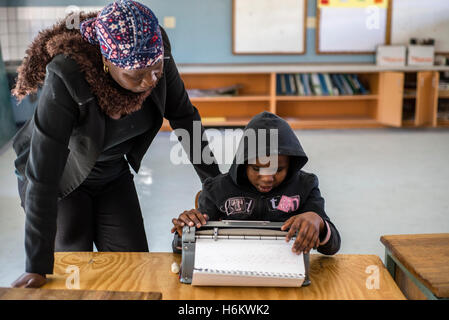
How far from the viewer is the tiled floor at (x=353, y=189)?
11.1 ft

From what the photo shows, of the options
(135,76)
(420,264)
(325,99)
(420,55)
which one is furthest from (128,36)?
(420,55)

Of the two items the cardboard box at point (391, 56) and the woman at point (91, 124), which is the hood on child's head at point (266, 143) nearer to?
the woman at point (91, 124)

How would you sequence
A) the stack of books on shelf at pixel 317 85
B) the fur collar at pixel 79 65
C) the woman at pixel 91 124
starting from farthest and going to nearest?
the stack of books on shelf at pixel 317 85
the fur collar at pixel 79 65
the woman at pixel 91 124

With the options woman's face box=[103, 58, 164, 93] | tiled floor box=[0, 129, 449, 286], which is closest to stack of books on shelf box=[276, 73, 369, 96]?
tiled floor box=[0, 129, 449, 286]

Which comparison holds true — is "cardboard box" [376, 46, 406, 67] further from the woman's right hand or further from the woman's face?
the woman's right hand

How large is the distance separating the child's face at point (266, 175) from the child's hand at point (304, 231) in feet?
0.88

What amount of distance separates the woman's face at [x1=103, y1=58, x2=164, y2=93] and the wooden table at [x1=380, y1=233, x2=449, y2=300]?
2.75ft

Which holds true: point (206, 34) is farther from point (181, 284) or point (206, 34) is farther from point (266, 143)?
point (181, 284)

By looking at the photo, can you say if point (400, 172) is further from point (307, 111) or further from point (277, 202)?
point (277, 202)

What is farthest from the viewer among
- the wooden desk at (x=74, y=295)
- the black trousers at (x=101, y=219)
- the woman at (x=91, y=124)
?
the black trousers at (x=101, y=219)

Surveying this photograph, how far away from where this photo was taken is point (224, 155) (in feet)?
18.2

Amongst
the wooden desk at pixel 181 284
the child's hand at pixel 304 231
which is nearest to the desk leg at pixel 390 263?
the wooden desk at pixel 181 284

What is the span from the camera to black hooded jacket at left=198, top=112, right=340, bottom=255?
1601 mm

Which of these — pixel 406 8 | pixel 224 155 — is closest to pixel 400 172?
pixel 224 155
